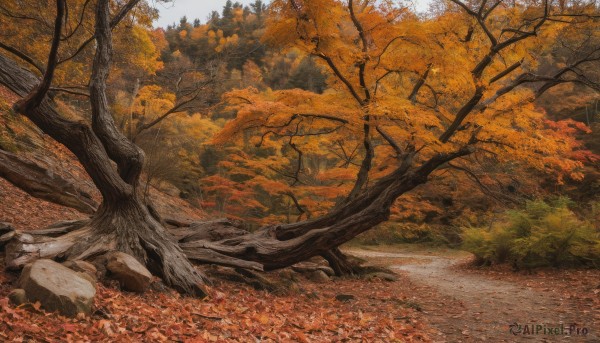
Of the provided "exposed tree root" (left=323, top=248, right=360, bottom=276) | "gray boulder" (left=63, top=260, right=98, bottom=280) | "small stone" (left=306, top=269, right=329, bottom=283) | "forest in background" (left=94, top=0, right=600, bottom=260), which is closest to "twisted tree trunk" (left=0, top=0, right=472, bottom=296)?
"gray boulder" (left=63, top=260, right=98, bottom=280)

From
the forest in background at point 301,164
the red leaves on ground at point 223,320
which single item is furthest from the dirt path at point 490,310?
the forest in background at point 301,164

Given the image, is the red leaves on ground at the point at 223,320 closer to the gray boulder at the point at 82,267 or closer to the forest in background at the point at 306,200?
the forest in background at the point at 306,200

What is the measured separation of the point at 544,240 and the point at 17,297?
11591mm

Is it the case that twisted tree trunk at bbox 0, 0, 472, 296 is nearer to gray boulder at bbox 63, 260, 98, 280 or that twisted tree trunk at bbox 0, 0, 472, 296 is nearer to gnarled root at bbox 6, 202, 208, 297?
gnarled root at bbox 6, 202, 208, 297

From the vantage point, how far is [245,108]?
9.90 meters

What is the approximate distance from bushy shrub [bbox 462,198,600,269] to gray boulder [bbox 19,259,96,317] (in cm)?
1070

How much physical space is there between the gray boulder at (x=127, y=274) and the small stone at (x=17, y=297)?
53.3 inches

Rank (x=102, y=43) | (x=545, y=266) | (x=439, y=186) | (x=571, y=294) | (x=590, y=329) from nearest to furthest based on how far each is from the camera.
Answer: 1. (x=590, y=329)
2. (x=102, y=43)
3. (x=571, y=294)
4. (x=545, y=266)
5. (x=439, y=186)

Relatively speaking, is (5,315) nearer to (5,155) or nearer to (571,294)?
(5,155)

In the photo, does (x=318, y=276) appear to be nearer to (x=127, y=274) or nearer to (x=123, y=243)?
(x=123, y=243)

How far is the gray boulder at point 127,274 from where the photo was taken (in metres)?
5.25

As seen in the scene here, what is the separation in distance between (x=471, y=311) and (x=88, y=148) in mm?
6986

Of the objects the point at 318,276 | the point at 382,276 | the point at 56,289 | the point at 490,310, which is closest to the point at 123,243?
the point at 56,289

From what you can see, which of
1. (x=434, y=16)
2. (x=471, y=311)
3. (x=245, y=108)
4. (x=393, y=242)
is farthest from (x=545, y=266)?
(x=393, y=242)
